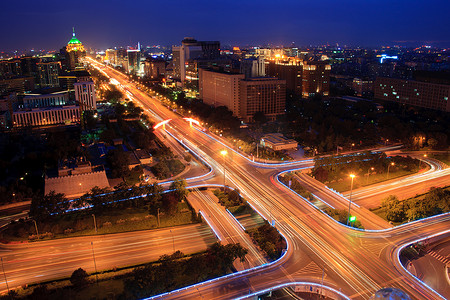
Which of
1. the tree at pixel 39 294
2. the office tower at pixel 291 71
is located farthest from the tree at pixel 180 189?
the office tower at pixel 291 71

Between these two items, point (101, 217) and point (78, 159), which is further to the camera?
point (78, 159)

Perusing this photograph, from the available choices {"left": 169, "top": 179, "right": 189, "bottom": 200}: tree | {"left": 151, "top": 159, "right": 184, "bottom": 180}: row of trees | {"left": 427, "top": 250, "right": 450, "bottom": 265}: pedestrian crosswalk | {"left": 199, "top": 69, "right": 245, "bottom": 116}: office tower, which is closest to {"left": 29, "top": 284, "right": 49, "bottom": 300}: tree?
{"left": 169, "top": 179, "right": 189, "bottom": 200}: tree

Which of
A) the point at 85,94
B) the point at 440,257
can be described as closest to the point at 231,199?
the point at 440,257

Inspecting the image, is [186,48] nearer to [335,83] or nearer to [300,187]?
[335,83]

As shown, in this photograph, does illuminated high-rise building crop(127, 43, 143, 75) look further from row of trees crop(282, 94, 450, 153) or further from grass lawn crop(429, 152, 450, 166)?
grass lawn crop(429, 152, 450, 166)

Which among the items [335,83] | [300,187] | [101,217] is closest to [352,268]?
[300,187]

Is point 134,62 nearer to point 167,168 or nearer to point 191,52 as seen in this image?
point 191,52
